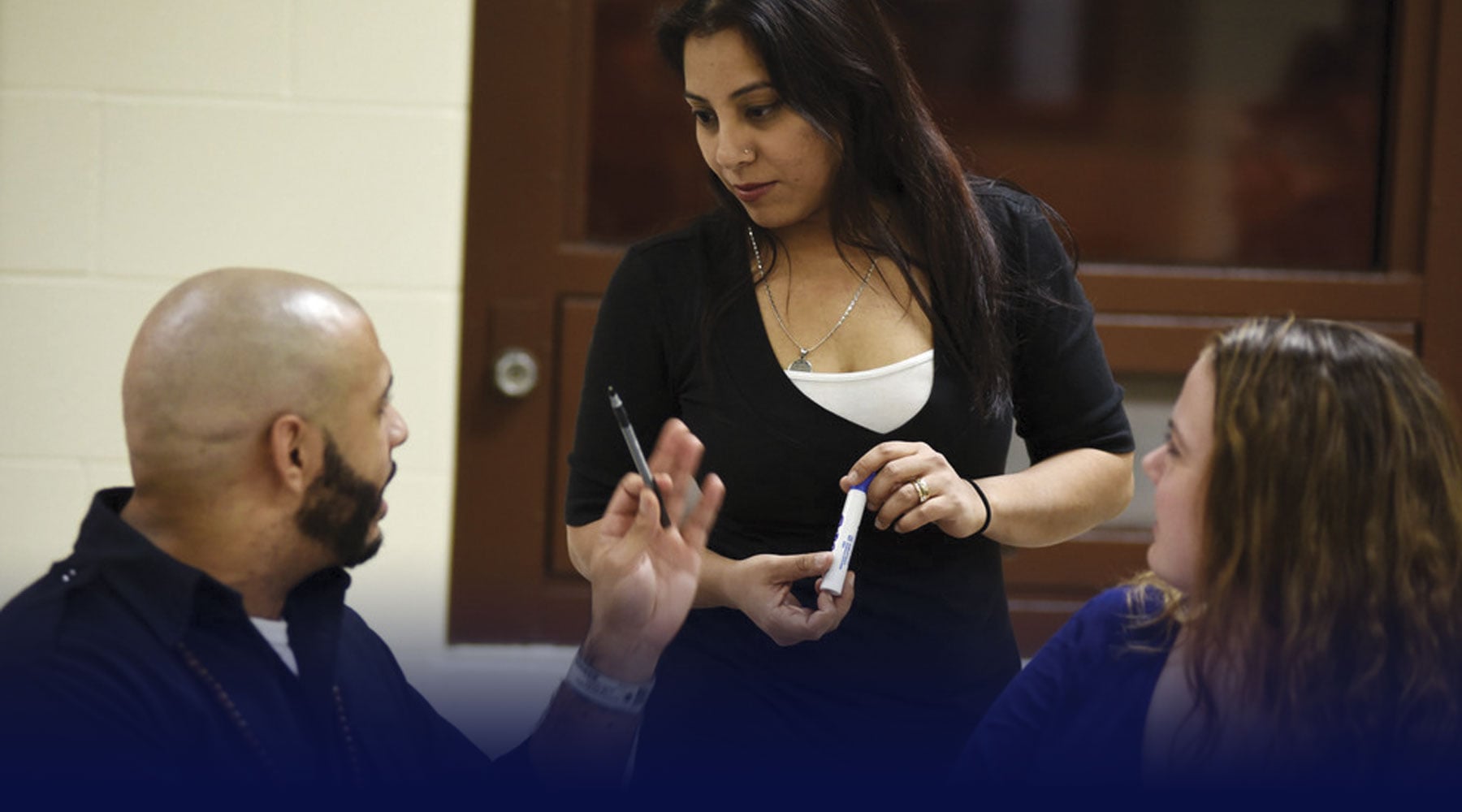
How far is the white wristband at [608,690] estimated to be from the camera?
119 cm

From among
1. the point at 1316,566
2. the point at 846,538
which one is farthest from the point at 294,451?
the point at 1316,566

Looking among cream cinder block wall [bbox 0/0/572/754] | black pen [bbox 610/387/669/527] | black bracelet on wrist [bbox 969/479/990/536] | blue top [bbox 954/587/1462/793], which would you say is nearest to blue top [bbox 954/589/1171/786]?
blue top [bbox 954/587/1462/793]

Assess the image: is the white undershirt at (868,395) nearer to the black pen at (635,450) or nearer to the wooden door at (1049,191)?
the black pen at (635,450)

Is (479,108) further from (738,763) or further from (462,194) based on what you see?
(738,763)

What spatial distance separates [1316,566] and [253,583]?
0.81 m

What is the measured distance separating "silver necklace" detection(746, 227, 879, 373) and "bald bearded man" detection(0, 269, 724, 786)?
321 mm

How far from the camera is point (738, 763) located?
60.2 inches

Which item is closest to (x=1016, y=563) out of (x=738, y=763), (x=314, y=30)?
(x=738, y=763)

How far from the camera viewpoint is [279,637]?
3.99 feet

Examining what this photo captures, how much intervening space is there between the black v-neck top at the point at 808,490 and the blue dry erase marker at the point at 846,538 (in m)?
0.07

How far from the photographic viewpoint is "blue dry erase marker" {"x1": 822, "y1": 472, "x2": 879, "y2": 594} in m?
1.42

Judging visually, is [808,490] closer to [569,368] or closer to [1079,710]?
[1079,710]

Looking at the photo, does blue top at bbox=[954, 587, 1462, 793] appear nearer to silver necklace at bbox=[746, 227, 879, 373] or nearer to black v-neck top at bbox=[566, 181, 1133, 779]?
black v-neck top at bbox=[566, 181, 1133, 779]

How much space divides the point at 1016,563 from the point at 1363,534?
1549mm
